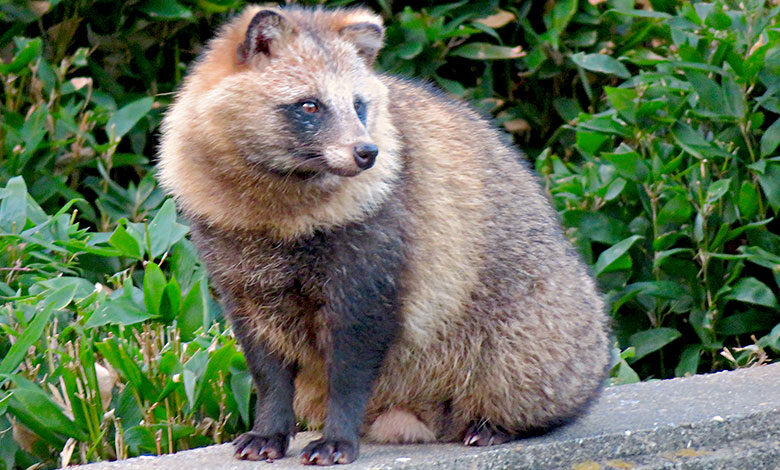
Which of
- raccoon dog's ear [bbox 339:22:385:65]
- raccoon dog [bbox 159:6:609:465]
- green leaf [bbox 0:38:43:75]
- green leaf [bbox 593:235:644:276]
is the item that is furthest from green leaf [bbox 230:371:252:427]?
green leaf [bbox 0:38:43:75]

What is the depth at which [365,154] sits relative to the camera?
10.0 feet

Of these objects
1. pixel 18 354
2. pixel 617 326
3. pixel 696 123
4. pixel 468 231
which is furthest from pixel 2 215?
pixel 696 123

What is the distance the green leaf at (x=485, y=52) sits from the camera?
19.6 ft

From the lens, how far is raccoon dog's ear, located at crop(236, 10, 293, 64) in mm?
3201

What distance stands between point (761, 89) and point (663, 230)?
30.9 inches

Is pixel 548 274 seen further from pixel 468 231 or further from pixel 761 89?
pixel 761 89

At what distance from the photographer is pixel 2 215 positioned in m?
4.29

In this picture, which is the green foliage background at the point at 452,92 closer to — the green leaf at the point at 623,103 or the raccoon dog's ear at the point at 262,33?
the green leaf at the point at 623,103

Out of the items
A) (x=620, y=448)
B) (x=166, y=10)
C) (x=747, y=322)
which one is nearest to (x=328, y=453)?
(x=620, y=448)

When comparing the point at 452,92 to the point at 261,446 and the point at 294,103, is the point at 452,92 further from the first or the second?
the point at 261,446

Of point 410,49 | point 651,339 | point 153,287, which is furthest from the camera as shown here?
point 410,49

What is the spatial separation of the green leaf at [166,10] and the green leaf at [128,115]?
0.43m

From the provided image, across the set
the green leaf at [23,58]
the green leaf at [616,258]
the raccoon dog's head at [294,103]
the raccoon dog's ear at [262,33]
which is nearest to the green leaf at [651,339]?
the green leaf at [616,258]

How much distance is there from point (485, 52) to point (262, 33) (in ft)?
9.77
